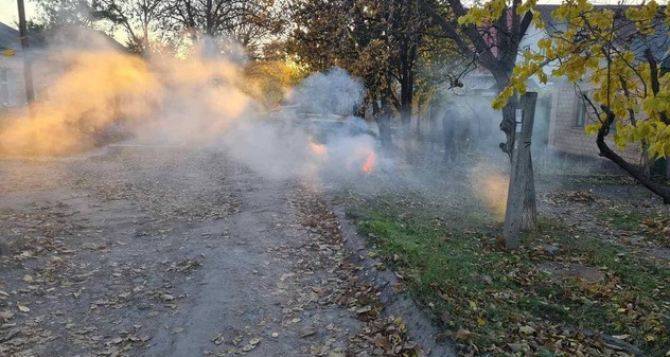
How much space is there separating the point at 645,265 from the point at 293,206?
6.01 metres

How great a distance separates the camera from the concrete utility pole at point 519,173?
682 cm

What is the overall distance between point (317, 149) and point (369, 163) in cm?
287

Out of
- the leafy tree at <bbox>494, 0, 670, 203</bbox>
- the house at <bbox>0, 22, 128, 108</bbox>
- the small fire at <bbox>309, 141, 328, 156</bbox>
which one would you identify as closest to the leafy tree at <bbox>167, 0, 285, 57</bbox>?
the house at <bbox>0, 22, 128, 108</bbox>

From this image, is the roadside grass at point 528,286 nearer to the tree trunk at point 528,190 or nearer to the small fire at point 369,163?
the tree trunk at point 528,190

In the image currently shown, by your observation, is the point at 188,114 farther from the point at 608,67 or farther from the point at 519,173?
the point at 608,67

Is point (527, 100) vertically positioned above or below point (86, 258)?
above

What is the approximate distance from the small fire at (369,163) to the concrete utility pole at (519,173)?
292 inches

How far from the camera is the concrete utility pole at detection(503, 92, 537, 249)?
682 centimetres

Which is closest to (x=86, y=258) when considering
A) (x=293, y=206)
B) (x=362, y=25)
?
(x=293, y=206)

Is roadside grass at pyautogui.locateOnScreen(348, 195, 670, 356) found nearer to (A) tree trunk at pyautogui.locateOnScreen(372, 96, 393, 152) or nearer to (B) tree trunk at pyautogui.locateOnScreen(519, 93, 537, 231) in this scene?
(B) tree trunk at pyautogui.locateOnScreen(519, 93, 537, 231)

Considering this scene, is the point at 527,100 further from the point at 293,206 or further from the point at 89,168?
the point at 89,168

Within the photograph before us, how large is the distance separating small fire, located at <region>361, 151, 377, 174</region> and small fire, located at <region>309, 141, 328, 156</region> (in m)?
1.85

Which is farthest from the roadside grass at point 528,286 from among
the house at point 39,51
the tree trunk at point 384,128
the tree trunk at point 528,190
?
the house at point 39,51

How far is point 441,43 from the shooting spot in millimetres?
14672
